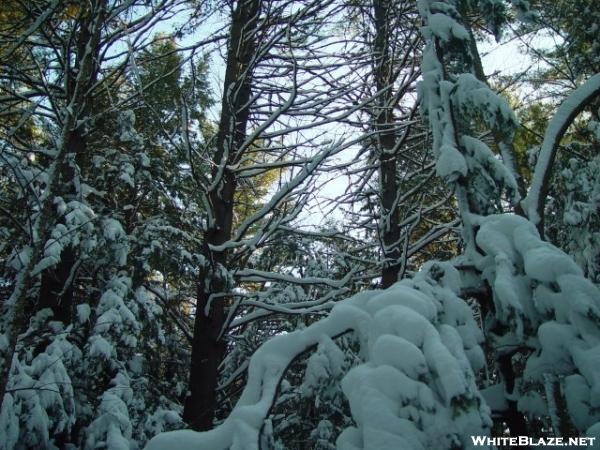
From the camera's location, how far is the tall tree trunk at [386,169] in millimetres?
7148

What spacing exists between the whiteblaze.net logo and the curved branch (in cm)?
115

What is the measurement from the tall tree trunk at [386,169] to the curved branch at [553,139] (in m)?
4.34

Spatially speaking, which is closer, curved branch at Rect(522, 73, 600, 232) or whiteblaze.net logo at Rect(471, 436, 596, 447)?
whiteblaze.net logo at Rect(471, 436, 596, 447)

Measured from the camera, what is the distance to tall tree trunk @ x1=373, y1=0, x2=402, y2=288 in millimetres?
7148

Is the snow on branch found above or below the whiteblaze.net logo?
above

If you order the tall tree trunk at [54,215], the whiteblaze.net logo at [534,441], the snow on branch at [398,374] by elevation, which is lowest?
the whiteblaze.net logo at [534,441]

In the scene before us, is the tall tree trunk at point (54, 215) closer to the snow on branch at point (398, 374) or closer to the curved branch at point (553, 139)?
the snow on branch at point (398, 374)

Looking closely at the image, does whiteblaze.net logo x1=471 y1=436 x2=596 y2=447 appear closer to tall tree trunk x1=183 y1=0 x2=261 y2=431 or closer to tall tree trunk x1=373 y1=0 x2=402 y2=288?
tall tree trunk x1=183 y1=0 x2=261 y2=431

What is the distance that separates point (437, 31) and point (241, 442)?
251 cm

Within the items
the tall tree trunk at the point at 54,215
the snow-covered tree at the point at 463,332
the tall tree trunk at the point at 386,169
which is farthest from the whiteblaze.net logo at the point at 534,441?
the tall tree trunk at the point at 386,169

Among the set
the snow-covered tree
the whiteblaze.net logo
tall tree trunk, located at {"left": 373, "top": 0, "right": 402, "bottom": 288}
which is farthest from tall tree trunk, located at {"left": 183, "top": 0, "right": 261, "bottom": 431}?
the whiteblaze.net logo

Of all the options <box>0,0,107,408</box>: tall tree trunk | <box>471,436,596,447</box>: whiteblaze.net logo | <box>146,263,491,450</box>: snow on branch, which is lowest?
<box>471,436,596,447</box>: whiteblaze.net logo

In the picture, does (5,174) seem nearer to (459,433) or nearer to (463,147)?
(463,147)

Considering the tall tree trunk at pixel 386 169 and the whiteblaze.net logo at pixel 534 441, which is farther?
the tall tree trunk at pixel 386 169
